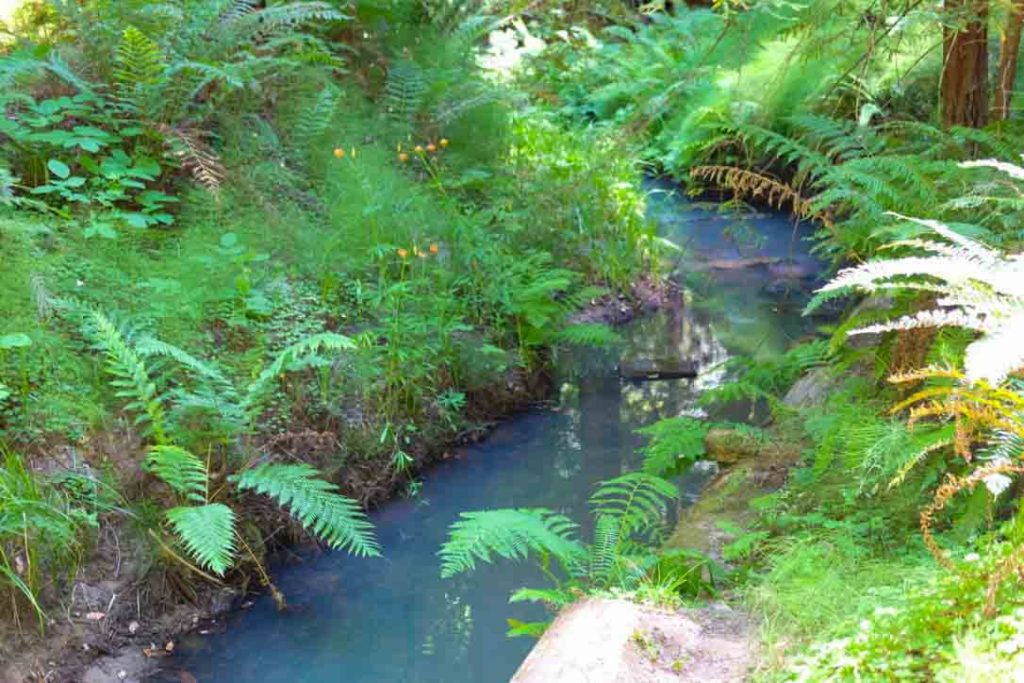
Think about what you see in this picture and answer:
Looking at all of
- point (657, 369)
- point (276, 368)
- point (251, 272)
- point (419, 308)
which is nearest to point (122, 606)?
point (276, 368)

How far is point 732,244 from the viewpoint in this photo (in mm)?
9062

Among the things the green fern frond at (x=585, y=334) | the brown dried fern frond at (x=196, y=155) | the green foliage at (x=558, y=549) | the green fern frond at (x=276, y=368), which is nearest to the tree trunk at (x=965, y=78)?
the green fern frond at (x=585, y=334)

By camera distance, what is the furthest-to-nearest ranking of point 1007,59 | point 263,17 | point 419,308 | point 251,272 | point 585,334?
1. point 585,334
2. point 263,17
3. point 419,308
4. point 251,272
5. point 1007,59

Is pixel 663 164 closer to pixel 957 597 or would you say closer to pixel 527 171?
pixel 527 171

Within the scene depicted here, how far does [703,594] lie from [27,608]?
234 cm

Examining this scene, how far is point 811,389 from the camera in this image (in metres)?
4.95

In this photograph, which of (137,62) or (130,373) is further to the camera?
(137,62)

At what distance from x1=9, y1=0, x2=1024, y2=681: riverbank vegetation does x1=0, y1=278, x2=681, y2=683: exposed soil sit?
2cm

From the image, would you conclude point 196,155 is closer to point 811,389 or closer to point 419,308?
point 419,308

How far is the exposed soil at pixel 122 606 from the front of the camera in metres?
3.61

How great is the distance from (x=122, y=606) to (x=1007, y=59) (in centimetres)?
445

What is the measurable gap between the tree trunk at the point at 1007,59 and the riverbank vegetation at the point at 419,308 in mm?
25


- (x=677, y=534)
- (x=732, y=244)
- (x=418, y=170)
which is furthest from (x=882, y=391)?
(x=732, y=244)

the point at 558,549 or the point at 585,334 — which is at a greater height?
the point at 585,334
